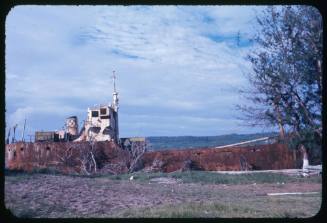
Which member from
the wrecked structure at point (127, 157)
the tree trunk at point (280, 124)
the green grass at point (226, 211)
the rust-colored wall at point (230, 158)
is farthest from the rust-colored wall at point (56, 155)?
the green grass at point (226, 211)

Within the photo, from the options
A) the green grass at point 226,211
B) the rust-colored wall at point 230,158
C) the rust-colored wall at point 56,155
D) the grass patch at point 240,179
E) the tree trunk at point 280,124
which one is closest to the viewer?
the green grass at point 226,211

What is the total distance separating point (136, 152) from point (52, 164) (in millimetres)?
4684

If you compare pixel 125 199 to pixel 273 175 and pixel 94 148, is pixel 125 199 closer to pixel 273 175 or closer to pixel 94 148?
→ pixel 273 175

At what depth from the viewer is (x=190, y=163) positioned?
73.8ft

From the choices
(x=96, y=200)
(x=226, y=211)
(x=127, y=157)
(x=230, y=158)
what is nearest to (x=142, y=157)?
(x=127, y=157)

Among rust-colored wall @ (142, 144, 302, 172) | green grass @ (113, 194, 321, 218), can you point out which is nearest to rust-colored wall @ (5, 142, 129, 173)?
rust-colored wall @ (142, 144, 302, 172)

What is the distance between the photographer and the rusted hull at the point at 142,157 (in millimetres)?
22016

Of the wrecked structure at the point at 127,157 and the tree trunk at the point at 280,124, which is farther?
the wrecked structure at the point at 127,157

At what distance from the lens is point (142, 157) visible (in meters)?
23.6

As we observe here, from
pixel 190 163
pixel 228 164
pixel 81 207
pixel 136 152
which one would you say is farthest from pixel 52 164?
pixel 81 207

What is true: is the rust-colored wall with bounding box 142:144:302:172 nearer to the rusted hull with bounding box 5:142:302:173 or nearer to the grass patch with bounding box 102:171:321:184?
the rusted hull with bounding box 5:142:302:173

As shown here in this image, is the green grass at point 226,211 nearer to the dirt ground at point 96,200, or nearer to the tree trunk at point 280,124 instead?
the dirt ground at point 96,200

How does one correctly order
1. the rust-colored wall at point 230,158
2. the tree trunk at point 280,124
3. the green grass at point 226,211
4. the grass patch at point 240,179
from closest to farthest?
the green grass at point 226,211, the tree trunk at point 280,124, the grass patch at point 240,179, the rust-colored wall at point 230,158

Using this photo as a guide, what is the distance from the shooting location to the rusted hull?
22.0 m
